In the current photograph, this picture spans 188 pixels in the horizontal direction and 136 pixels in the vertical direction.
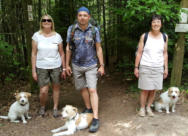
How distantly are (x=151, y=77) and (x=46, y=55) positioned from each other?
235 centimetres

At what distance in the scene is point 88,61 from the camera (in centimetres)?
400

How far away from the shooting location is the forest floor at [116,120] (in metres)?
3.79

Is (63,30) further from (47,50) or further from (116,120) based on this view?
(116,120)

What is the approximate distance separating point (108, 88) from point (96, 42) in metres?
3.01

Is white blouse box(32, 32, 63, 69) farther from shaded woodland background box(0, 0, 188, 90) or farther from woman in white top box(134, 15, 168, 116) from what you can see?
woman in white top box(134, 15, 168, 116)

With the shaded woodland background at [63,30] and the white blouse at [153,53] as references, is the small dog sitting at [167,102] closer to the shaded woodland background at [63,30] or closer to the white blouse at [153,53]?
the white blouse at [153,53]

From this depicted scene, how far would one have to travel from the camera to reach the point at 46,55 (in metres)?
4.18

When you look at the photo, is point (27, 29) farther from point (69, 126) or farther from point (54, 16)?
point (69, 126)

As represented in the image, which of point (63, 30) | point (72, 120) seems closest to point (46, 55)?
point (72, 120)

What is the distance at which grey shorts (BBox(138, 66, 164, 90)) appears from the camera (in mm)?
4094

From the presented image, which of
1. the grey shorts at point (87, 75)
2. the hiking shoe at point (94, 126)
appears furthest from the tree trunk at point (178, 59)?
the hiking shoe at point (94, 126)

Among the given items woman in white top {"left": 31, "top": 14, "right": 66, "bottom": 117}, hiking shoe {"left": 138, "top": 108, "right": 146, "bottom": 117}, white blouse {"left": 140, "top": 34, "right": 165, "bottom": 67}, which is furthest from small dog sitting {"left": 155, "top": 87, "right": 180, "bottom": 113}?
woman in white top {"left": 31, "top": 14, "right": 66, "bottom": 117}

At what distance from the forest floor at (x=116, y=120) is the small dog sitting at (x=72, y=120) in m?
0.13

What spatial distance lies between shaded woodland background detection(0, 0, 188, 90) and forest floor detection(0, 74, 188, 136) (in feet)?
3.11
